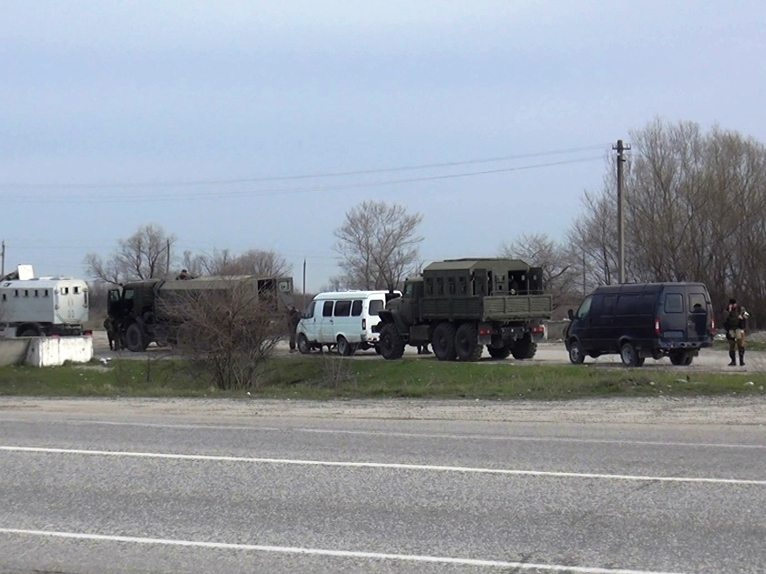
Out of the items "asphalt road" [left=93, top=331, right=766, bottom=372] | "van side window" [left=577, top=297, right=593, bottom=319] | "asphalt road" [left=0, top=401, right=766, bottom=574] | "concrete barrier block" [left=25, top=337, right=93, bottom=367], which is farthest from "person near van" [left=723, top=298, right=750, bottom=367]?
"concrete barrier block" [left=25, top=337, right=93, bottom=367]

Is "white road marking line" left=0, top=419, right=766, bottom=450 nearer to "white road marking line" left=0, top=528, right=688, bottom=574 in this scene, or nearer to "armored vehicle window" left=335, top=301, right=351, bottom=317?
"white road marking line" left=0, top=528, right=688, bottom=574

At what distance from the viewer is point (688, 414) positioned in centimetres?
1527

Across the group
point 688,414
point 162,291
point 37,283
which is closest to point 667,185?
point 162,291

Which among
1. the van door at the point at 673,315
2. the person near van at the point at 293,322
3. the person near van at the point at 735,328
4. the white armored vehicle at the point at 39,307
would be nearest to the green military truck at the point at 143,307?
the person near van at the point at 293,322

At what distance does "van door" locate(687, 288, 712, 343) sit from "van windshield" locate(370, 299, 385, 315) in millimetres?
11354

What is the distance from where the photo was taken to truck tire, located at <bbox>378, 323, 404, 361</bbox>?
30500mm

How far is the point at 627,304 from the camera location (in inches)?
1004

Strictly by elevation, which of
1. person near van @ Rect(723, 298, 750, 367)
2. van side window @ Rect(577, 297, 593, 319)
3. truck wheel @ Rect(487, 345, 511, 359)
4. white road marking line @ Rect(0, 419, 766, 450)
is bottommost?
white road marking line @ Rect(0, 419, 766, 450)

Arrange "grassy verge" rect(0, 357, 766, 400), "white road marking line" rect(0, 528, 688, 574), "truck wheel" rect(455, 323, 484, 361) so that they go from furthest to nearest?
"truck wheel" rect(455, 323, 484, 361) < "grassy verge" rect(0, 357, 766, 400) < "white road marking line" rect(0, 528, 688, 574)

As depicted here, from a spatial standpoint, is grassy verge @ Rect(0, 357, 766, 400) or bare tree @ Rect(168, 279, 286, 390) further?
bare tree @ Rect(168, 279, 286, 390)

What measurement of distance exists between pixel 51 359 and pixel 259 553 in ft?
95.1

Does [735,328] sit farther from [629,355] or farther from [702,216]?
[702,216]

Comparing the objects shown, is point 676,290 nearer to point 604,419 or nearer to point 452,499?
point 604,419

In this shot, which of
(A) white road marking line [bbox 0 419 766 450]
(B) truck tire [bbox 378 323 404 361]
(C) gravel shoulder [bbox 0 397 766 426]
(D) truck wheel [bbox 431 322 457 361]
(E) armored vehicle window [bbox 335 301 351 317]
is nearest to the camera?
(A) white road marking line [bbox 0 419 766 450]
